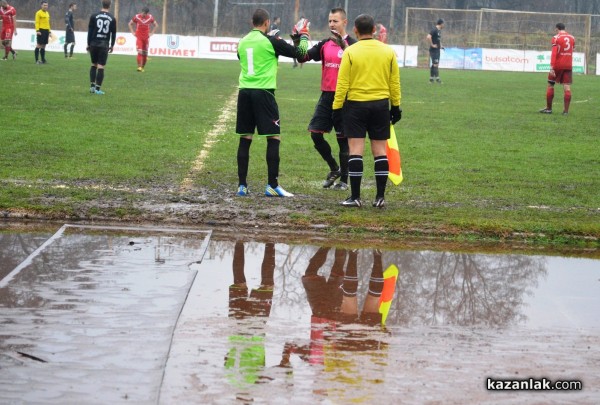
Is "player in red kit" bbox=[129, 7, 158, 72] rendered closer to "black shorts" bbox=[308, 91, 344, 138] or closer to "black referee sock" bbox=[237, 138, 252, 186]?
"black shorts" bbox=[308, 91, 344, 138]

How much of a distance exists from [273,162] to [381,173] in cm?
112

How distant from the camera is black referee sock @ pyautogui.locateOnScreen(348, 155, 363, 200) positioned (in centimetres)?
930

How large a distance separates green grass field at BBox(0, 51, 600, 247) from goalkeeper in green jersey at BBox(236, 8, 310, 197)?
321 mm

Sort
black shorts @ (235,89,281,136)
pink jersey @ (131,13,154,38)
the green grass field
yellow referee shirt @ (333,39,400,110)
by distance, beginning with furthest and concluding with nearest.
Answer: pink jersey @ (131,13,154,38) < black shorts @ (235,89,281,136) < yellow referee shirt @ (333,39,400,110) < the green grass field

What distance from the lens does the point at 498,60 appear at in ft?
157

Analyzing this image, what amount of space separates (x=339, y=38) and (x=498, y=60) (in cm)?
3905

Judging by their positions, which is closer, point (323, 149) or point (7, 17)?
point (323, 149)

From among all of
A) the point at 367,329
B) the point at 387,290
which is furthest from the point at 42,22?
the point at 367,329

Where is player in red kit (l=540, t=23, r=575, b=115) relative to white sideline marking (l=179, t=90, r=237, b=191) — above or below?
above

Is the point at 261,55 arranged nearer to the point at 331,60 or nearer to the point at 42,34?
the point at 331,60

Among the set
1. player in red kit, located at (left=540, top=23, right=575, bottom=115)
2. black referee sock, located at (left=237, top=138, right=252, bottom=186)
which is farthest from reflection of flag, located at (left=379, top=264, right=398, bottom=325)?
player in red kit, located at (left=540, top=23, right=575, bottom=115)

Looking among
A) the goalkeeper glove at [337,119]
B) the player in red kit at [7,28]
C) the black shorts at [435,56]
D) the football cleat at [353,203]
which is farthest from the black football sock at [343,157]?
the player in red kit at [7,28]

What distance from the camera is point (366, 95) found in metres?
9.27

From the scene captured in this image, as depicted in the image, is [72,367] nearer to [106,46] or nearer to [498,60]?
[106,46]
